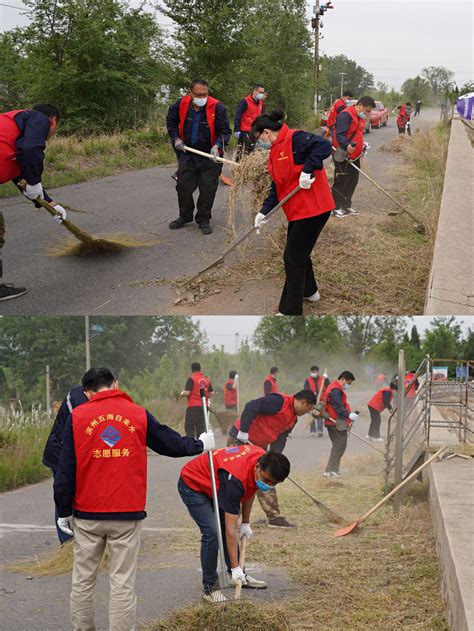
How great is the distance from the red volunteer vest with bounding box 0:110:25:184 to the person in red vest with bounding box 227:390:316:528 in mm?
3113

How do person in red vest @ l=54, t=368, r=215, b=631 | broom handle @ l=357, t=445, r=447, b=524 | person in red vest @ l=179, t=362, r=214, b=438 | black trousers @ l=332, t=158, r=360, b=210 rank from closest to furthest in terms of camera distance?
1. person in red vest @ l=54, t=368, r=215, b=631
2. broom handle @ l=357, t=445, r=447, b=524
3. black trousers @ l=332, t=158, r=360, b=210
4. person in red vest @ l=179, t=362, r=214, b=438

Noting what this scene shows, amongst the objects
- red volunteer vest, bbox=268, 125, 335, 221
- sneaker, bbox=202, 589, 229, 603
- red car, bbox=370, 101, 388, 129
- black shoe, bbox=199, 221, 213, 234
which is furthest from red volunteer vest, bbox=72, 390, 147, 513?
red car, bbox=370, 101, 388, 129

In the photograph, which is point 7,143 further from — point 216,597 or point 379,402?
point 379,402

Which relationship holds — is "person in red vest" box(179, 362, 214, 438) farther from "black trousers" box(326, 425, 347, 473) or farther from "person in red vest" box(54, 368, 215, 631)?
"person in red vest" box(54, 368, 215, 631)

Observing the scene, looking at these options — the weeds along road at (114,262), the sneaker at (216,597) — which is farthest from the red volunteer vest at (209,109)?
the sneaker at (216,597)

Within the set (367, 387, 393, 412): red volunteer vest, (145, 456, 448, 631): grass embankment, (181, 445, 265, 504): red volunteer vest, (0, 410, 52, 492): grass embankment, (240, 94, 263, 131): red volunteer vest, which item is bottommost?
(367, 387, 393, 412): red volunteer vest

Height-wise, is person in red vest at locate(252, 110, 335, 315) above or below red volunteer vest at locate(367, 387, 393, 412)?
above

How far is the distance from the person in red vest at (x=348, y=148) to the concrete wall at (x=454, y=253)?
1360 millimetres

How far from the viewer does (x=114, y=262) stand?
867 centimetres

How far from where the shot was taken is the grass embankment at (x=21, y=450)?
8672 millimetres

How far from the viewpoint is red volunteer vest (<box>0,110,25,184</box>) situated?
7.08m

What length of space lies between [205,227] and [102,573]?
526 centimetres

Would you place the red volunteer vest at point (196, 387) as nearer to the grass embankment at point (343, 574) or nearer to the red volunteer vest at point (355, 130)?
the grass embankment at point (343, 574)

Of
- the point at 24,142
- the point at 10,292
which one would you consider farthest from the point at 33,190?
the point at 10,292
